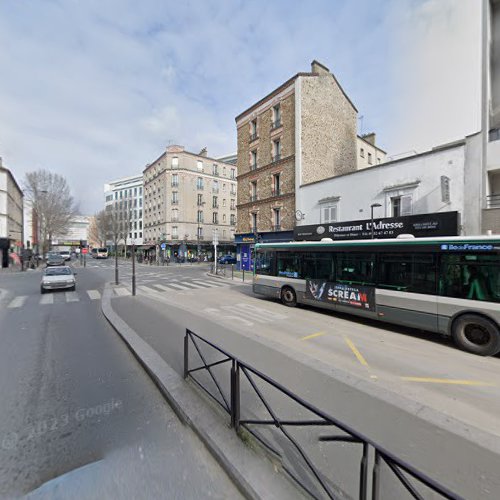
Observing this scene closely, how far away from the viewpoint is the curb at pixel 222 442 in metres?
1.93

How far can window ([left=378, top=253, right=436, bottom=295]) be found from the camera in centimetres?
576

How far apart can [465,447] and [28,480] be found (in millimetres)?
3933

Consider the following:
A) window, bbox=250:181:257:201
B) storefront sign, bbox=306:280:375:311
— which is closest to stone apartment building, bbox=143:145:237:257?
window, bbox=250:181:257:201

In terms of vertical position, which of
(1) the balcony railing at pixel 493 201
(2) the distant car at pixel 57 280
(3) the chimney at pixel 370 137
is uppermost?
(3) the chimney at pixel 370 137

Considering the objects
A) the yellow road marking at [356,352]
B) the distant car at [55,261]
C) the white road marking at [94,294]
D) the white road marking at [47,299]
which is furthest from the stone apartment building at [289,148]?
the distant car at [55,261]

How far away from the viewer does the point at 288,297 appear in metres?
9.08

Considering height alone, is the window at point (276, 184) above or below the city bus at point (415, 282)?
above

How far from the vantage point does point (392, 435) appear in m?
2.61

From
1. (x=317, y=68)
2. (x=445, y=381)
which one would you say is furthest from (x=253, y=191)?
(x=445, y=381)

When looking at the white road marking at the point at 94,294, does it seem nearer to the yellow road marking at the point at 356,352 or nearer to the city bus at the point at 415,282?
the city bus at the point at 415,282

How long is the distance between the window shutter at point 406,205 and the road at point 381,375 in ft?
26.1

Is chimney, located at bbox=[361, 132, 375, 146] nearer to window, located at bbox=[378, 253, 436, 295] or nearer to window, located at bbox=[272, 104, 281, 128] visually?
window, located at bbox=[272, 104, 281, 128]

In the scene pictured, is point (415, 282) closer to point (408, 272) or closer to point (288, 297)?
point (408, 272)

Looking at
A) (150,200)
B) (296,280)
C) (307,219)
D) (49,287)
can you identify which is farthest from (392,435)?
(150,200)
